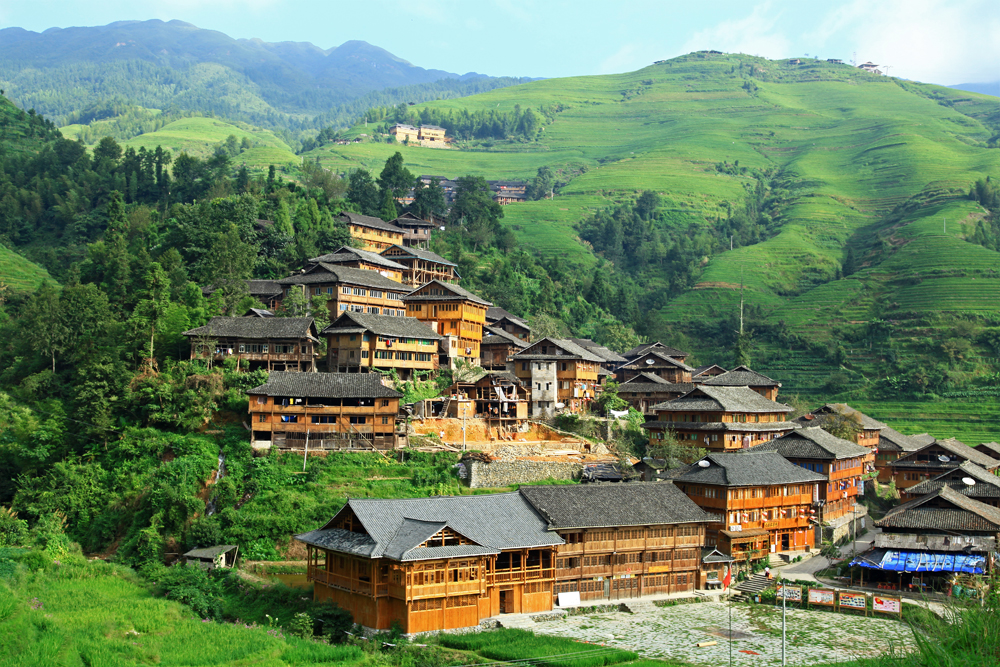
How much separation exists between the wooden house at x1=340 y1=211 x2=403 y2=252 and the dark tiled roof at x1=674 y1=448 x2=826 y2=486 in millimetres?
43832

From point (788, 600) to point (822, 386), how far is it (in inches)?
2351

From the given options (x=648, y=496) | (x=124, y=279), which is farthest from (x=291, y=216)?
(x=648, y=496)

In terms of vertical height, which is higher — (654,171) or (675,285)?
(654,171)

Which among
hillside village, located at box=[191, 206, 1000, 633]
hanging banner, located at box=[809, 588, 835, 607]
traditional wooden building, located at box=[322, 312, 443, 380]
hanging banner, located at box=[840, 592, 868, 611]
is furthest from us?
traditional wooden building, located at box=[322, 312, 443, 380]

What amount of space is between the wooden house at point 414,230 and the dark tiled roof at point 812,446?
46242mm

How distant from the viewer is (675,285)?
13362 cm

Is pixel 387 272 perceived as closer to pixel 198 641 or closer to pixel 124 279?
pixel 124 279

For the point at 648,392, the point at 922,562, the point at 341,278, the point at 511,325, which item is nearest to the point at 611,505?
the point at 922,562

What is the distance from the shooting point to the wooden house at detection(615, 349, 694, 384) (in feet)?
260

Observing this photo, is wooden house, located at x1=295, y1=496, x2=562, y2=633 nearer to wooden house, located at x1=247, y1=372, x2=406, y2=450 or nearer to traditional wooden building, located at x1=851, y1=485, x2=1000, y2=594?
wooden house, located at x1=247, y1=372, x2=406, y2=450

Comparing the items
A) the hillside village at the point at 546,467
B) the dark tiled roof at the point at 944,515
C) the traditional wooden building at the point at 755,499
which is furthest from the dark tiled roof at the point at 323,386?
the dark tiled roof at the point at 944,515

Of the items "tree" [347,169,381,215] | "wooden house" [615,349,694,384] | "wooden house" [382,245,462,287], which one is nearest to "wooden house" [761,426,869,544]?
"wooden house" [615,349,694,384]

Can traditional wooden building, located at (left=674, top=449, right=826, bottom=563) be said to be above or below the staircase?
above

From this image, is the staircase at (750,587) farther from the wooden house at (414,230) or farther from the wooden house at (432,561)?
the wooden house at (414,230)
